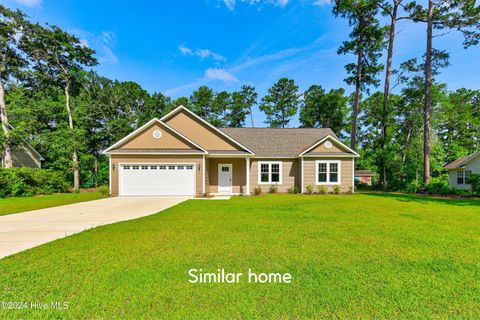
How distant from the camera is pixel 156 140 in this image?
46.1ft

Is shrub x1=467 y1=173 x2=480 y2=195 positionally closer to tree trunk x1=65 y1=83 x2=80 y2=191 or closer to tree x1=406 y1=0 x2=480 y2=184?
tree x1=406 y1=0 x2=480 y2=184

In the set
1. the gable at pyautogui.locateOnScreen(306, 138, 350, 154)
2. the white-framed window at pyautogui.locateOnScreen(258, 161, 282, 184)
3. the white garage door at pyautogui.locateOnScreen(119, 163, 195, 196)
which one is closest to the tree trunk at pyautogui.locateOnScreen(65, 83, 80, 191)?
the white garage door at pyautogui.locateOnScreen(119, 163, 195, 196)

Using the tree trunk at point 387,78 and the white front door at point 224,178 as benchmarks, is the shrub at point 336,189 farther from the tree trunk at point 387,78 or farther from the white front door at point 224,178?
the white front door at point 224,178

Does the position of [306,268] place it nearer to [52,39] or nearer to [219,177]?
[219,177]

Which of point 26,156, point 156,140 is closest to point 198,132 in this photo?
point 156,140

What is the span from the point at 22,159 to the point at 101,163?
6904 mm

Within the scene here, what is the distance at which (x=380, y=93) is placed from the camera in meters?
33.6

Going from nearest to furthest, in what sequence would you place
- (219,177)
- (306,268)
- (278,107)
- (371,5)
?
(306,268), (219,177), (371,5), (278,107)

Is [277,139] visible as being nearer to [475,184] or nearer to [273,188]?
[273,188]

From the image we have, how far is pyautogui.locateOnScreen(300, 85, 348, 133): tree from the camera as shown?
109 ft

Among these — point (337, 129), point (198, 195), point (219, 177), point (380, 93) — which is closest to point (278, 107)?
point (337, 129)

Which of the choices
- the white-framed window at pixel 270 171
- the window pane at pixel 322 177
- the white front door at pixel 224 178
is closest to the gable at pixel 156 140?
the white front door at pixel 224 178

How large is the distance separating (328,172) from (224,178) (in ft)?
25.8

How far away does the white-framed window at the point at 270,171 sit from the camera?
16.0 metres
